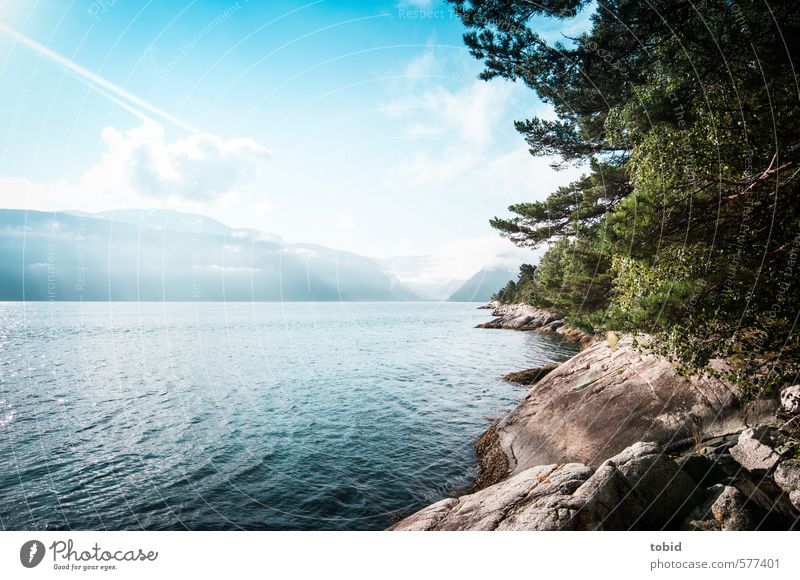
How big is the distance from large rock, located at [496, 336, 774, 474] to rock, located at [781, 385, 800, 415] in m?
0.87

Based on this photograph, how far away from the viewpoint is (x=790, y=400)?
7414 millimetres

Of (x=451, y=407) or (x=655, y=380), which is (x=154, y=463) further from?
(x=655, y=380)

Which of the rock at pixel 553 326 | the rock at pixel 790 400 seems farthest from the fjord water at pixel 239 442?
the rock at pixel 553 326

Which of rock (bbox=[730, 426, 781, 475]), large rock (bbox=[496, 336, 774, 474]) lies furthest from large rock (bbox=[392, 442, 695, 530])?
large rock (bbox=[496, 336, 774, 474])

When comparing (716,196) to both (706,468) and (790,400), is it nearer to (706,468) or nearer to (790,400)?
(790,400)

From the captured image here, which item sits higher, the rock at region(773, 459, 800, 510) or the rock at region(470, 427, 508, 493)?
the rock at region(773, 459, 800, 510)

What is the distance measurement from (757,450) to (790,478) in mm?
806

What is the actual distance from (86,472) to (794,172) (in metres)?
22.7

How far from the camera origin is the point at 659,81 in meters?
8.48

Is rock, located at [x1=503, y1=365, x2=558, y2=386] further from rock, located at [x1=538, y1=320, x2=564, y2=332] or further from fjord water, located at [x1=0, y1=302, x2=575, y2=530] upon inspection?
rock, located at [x1=538, y1=320, x2=564, y2=332]

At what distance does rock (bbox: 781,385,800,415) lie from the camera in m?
7.01

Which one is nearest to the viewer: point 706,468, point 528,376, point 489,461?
point 706,468

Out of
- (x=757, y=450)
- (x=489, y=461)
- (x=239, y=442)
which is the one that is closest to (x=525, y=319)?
(x=489, y=461)
